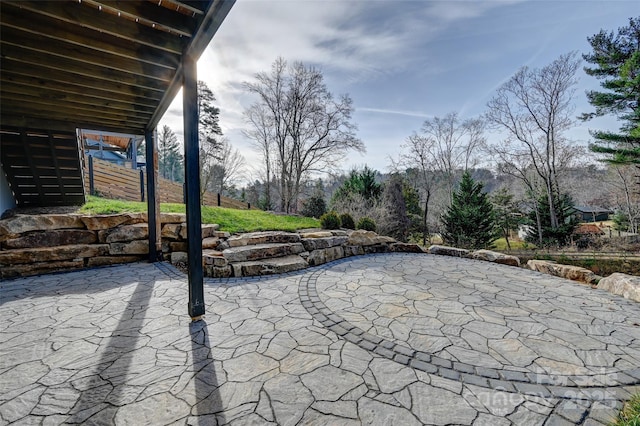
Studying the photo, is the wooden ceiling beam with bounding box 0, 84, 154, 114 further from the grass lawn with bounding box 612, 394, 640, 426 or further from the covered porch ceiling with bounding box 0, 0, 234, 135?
the grass lawn with bounding box 612, 394, 640, 426

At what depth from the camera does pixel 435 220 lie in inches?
610

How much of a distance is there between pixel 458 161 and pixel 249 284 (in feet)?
52.9

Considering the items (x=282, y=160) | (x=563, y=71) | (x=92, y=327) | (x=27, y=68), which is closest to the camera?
(x=92, y=327)

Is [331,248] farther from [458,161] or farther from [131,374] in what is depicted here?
[458,161]

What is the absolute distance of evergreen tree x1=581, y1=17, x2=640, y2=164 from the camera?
8.73 m

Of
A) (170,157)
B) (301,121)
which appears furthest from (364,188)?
(170,157)

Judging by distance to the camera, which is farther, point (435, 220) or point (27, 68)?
point (435, 220)

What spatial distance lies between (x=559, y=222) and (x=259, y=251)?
1493cm

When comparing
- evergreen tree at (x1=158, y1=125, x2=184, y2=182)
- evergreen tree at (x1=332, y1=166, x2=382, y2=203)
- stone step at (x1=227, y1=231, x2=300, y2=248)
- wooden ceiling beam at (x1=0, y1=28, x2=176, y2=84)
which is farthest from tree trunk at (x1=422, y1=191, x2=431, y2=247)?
evergreen tree at (x1=158, y1=125, x2=184, y2=182)

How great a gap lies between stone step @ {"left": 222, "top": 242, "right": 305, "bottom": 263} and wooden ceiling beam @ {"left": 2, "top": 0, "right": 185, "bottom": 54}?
2.88 m

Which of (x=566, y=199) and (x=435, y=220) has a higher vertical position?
(x=566, y=199)

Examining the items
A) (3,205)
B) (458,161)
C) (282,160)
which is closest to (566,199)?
(458,161)

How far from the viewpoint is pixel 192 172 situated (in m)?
2.36

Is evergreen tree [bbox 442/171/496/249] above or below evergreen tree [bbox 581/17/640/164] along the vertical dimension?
below
